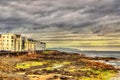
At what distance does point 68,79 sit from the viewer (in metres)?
40.5

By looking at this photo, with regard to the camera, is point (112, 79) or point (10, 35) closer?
point (112, 79)

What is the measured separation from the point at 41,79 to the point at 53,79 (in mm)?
1694

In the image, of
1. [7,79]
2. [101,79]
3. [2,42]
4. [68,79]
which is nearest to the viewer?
[7,79]

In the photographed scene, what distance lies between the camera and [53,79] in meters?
38.7

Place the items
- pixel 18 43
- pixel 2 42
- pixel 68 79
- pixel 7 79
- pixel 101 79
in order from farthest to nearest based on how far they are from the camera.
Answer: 1. pixel 18 43
2. pixel 2 42
3. pixel 101 79
4. pixel 68 79
5. pixel 7 79

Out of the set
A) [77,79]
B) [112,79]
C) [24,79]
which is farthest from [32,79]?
[112,79]

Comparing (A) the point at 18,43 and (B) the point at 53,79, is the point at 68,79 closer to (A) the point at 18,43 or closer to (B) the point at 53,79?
(B) the point at 53,79

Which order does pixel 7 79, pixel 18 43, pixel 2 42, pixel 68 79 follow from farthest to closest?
pixel 18 43, pixel 2 42, pixel 68 79, pixel 7 79

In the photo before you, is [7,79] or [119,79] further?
[119,79]

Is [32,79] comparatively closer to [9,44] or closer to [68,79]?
[68,79]

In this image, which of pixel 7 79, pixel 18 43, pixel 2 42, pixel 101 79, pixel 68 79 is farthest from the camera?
pixel 18 43

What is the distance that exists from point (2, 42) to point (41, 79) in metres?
144

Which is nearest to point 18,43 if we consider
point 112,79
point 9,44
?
point 9,44

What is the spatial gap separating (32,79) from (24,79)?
3.75 ft
